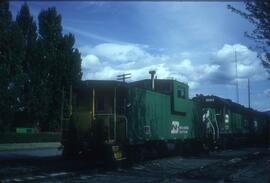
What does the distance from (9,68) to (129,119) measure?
102ft

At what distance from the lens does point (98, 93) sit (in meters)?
20.2

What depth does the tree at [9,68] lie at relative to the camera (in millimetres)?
46244

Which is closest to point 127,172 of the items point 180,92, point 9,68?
point 180,92

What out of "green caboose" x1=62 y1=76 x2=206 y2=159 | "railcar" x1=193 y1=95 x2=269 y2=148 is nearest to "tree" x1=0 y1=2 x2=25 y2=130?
"railcar" x1=193 y1=95 x2=269 y2=148

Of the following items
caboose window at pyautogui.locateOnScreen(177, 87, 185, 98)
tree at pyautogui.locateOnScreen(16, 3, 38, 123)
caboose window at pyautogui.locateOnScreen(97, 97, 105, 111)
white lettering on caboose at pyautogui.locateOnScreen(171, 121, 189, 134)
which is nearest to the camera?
caboose window at pyautogui.locateOnScreen(97, 97, 105, 111)

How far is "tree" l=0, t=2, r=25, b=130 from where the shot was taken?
46.2 meters

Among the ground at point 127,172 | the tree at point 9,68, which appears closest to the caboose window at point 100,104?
the ground at point 127,172

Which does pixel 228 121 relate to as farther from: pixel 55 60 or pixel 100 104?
pixel 55 60

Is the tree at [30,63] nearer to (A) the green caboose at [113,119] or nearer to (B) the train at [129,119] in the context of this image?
(B) the train at [129,119]

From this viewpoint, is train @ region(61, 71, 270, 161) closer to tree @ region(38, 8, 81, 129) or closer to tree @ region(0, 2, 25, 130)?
tree @ region(0, 2, 25, 130)

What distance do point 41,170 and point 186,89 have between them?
12151 millimetres

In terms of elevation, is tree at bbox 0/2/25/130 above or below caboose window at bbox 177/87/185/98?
above

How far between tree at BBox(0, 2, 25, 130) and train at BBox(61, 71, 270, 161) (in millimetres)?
22689

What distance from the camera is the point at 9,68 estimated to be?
4838cm
